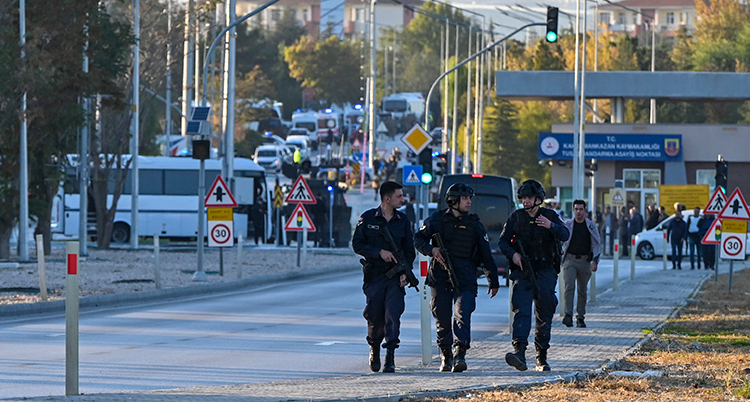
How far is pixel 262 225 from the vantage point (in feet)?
156

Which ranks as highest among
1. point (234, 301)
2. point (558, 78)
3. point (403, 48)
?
point (403, 48)

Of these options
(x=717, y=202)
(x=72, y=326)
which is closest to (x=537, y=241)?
(x=72, y=326)

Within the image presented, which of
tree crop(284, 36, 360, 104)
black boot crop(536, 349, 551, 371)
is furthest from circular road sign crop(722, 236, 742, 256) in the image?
tree crop(284, 36, 360, 104)

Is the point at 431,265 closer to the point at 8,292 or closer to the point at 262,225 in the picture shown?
the point at 8,292

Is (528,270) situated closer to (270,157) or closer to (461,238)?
(461,238)

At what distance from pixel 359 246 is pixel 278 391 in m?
2.11

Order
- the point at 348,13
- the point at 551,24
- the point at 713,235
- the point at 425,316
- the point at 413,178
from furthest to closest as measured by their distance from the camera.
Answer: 1. the point at 348,13
2. the point at 413,178
3. the point at 551,24
4. the point at 713,235
5. the point at 425,316

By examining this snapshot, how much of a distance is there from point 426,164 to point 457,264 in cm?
1874

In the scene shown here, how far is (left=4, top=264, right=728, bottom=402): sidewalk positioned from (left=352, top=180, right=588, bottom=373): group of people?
296 mm

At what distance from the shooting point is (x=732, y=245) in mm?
23812

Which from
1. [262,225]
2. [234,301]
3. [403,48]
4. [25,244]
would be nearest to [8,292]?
[234,301]

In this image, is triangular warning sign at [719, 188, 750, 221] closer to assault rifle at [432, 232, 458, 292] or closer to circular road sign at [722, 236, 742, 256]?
circular road sign at [722, 236, 742, 256]

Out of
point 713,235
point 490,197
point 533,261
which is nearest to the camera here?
point 533,261

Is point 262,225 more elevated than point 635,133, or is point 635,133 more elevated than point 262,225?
point 635,133
